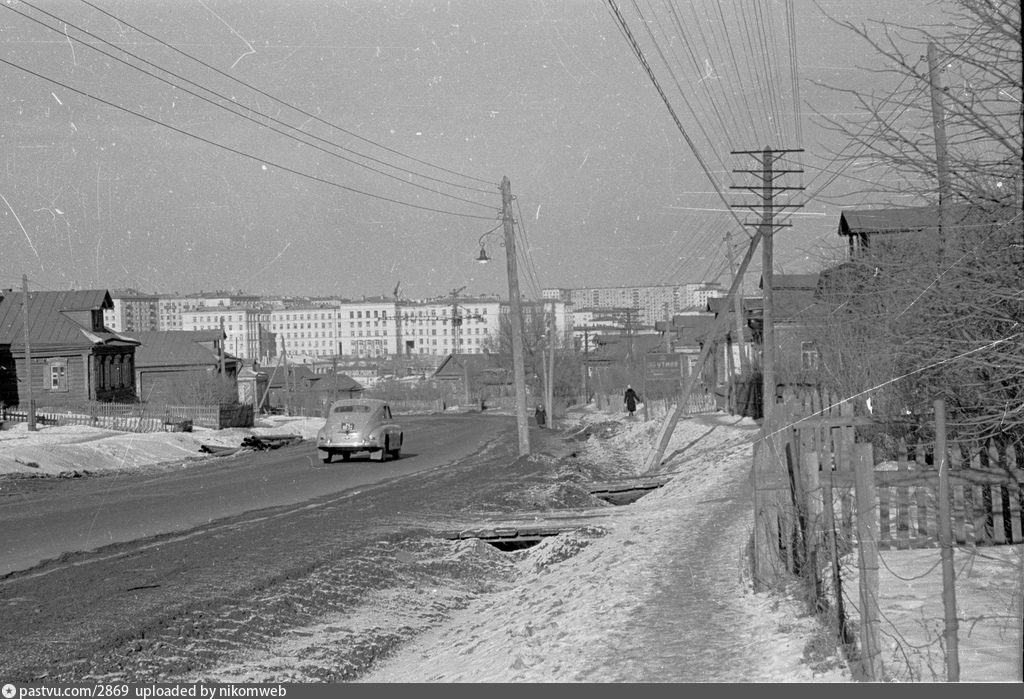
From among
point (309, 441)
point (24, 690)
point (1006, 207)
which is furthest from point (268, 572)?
point (309, 441)

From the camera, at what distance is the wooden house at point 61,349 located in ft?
206

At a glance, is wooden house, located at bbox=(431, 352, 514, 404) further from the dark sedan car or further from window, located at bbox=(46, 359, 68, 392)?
the dark sedan car

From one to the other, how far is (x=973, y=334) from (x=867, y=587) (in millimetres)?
5107

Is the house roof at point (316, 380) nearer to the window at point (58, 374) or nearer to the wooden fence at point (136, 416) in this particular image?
the window at point (58, 374)

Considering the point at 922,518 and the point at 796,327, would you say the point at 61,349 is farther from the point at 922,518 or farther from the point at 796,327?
the point at 922,518

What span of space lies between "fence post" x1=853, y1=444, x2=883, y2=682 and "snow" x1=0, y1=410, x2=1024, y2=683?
7.7 inches

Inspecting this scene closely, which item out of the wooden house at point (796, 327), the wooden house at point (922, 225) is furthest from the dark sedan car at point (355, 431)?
the wooden house at point (922, 225)

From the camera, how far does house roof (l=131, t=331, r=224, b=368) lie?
92.2 meters

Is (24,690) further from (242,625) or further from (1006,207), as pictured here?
(1006,207)

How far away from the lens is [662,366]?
194 ft

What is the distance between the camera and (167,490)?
25.1 meters

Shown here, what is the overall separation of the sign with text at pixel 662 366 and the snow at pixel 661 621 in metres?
43.1

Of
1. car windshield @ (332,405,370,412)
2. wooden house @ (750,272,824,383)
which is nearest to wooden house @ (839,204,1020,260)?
wooden house @ (750,272,824,383)

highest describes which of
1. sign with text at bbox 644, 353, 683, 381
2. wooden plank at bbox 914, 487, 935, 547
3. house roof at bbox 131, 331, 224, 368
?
house roof at bbox 131, 331, 224, 368
